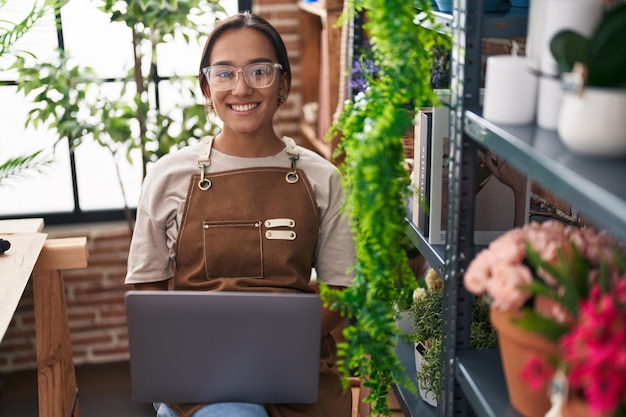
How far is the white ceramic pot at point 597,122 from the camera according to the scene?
3.05 feet

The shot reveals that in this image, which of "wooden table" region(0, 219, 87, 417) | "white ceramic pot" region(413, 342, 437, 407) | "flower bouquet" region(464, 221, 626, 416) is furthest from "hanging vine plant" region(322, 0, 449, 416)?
"wooden table" region(0, 219, 87, 417)

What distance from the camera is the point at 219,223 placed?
6.06 feet

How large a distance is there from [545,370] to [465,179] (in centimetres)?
52

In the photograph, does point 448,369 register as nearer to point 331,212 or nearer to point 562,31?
point 331,212

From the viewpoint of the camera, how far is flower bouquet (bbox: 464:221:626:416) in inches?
31.1

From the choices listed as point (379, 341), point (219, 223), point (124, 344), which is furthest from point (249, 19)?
point (124, 344)

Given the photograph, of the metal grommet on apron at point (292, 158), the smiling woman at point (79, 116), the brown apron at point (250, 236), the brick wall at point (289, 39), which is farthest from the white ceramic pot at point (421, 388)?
the smiling woman at point (79, 116)

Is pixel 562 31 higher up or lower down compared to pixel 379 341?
higher up

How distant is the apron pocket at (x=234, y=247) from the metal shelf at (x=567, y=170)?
773mm

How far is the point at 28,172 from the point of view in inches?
139

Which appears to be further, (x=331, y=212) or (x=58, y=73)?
(x=58, y=73)

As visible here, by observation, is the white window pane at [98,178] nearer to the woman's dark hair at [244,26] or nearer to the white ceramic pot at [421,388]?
the woman's dark hair at [244,26]

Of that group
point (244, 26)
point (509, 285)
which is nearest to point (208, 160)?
point (244, 26)

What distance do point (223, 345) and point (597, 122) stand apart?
78cm
